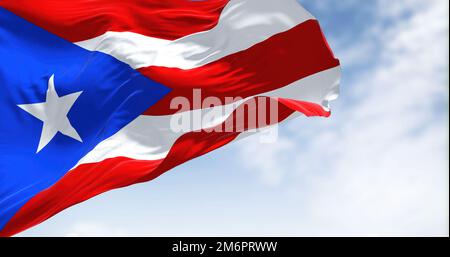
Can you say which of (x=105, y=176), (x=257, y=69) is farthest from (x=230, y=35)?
(x=105, y=176)

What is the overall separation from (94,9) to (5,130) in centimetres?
248

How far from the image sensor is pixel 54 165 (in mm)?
8562

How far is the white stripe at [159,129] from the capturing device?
888cm

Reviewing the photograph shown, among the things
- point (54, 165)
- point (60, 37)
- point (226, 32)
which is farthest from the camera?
point (226, 32)

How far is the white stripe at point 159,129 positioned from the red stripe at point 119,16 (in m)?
1.56

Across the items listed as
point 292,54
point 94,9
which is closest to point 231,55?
point 292,54

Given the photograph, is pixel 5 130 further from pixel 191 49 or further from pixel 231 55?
pixel 231 55

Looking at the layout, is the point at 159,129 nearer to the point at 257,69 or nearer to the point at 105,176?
the point at 105,176

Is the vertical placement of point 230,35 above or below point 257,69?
above

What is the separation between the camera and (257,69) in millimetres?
9781

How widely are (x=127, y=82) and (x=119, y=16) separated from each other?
1.16 metres

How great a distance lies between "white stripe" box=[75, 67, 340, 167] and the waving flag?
0.06 ft

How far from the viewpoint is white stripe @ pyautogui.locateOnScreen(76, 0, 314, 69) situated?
A: 9602 mm

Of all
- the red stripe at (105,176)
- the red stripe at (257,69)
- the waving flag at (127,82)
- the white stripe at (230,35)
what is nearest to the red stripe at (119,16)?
the waving flag at (127,82)
